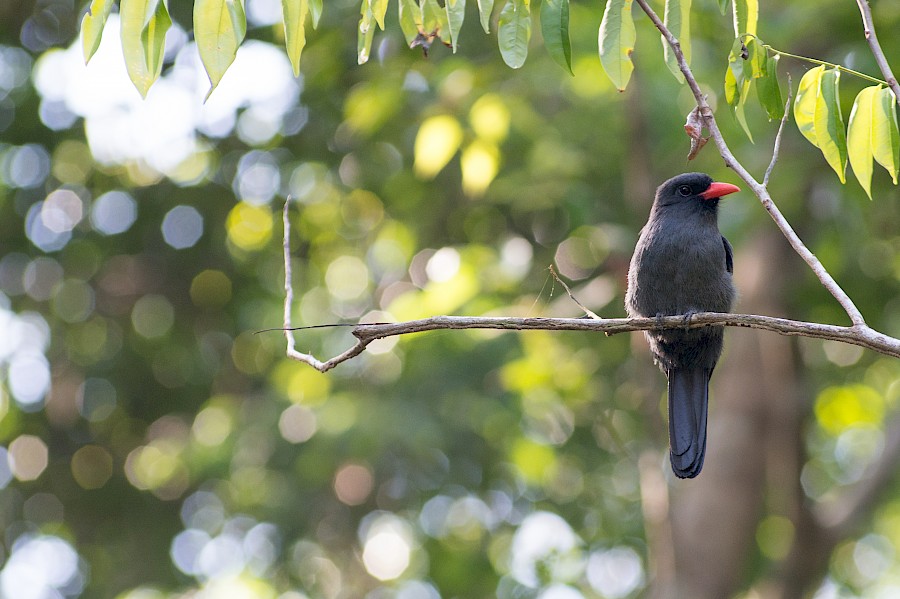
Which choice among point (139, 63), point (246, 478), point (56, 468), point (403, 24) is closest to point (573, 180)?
point (246, 478)

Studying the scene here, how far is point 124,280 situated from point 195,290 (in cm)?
63

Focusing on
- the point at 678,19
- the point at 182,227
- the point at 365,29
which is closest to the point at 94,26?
the point at 365,29

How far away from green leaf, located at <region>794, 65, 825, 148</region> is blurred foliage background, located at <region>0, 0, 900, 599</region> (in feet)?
11.0

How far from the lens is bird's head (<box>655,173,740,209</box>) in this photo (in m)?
4.61

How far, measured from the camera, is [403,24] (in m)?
3.30

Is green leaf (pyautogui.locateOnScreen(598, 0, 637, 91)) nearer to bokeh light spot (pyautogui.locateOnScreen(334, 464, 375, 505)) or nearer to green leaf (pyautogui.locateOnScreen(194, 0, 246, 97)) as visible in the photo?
green leaf (pyautogui.locateOnScreen(194, 0, 246, 97))

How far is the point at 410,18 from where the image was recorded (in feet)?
10.8

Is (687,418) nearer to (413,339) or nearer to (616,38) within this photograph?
(616,38)

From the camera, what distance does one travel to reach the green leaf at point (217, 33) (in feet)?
9.00

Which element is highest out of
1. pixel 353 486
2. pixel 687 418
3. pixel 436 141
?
pixel 687 418

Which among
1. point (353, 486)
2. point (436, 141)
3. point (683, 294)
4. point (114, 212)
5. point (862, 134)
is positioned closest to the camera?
point (862, 134)

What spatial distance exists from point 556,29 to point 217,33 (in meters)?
0.95

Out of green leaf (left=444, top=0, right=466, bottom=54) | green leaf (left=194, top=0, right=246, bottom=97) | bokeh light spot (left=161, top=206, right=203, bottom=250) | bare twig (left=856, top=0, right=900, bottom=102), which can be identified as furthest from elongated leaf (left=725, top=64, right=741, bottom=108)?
bokeh light spot (left=161, top=206, right=203, bottom=250)

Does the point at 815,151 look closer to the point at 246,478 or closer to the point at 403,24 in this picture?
the point at 403,24
